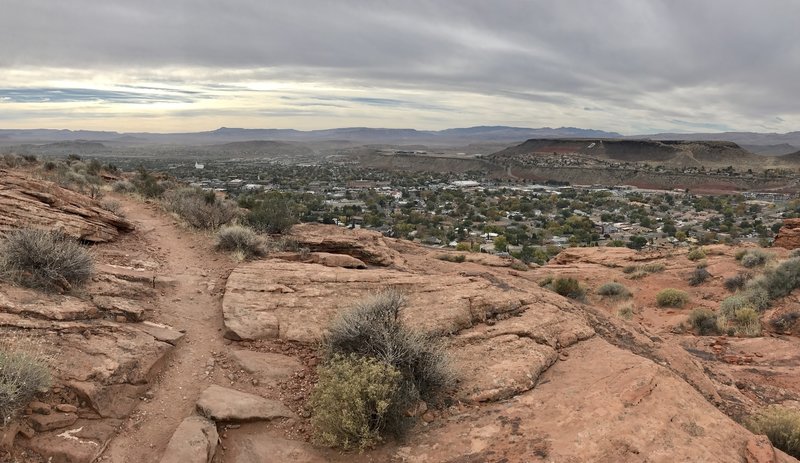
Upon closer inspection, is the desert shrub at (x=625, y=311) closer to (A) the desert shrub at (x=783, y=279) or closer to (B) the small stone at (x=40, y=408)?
(A) the desert shrub at (x=783, y=279)

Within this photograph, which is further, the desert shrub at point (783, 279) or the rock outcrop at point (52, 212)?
the desert shrub at point (783, 279)

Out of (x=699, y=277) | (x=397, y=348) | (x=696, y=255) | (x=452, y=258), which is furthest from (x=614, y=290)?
(x=397, y=348)

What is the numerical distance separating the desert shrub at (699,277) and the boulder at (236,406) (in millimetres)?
18367

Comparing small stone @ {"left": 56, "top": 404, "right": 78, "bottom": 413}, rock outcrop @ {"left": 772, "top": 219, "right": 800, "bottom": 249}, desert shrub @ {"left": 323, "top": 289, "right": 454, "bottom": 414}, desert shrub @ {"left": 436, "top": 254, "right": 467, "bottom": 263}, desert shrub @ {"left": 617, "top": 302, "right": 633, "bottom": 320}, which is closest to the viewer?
small stone @ {"left": 56, "top": 404, "right": 78, "bottom": 413}

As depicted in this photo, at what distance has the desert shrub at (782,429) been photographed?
5848mm

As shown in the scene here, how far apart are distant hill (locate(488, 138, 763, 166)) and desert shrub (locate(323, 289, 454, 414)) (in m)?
117

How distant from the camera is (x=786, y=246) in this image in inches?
897

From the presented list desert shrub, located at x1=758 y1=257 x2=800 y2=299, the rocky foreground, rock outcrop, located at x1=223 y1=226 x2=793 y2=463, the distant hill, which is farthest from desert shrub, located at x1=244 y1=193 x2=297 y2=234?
the distant hill

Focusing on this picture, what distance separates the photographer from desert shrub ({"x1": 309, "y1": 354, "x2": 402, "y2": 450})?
5.22 m

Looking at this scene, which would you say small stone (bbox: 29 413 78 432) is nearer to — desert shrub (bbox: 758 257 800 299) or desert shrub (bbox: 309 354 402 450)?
desert shrub (bbox: 309 354 402 450)

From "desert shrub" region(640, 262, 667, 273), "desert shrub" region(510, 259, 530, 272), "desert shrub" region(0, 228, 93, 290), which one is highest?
"desert shrub" region(0, 228, 93, 290)

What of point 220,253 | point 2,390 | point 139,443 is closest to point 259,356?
point 139,443

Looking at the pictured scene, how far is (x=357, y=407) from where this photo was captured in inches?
208

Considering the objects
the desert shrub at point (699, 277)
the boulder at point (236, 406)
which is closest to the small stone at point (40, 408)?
the boulder at point (236, 406)
